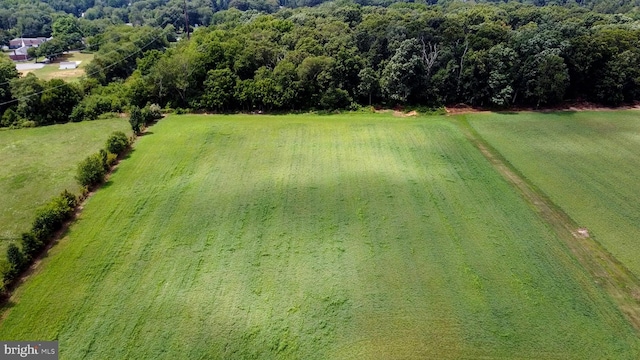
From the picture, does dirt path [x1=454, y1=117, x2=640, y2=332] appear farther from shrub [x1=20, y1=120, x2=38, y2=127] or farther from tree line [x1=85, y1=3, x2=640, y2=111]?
shrub [x1=20, y1=120, x2=38, y2=127]

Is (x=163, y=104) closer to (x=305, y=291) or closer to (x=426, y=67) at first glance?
(x=426, y=67)

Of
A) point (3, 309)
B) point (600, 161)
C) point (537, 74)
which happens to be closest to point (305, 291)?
point (3, 309)

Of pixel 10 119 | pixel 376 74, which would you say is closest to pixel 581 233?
pixel 376 74

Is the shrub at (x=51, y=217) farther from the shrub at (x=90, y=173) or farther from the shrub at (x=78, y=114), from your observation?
the shrub at (x=78, y=114)

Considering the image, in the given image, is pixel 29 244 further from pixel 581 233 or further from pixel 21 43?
pixel 21 43

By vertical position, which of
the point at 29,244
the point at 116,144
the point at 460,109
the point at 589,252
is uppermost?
the point at 460,109

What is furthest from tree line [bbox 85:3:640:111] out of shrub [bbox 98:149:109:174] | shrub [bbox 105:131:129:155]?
shrub [bbox 98:149:109:174]

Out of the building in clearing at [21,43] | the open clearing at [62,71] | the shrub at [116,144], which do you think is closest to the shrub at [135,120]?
the shrub at [116,144]
